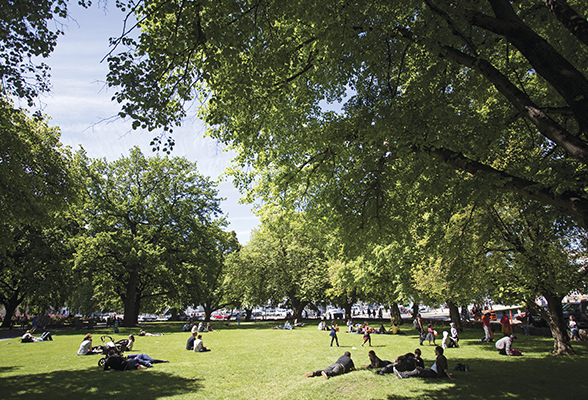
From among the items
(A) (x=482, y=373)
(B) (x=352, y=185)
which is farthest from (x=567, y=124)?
(A) (x=482, y=373)

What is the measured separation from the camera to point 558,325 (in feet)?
48.3

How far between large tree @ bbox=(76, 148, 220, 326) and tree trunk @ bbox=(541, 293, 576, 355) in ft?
86.0

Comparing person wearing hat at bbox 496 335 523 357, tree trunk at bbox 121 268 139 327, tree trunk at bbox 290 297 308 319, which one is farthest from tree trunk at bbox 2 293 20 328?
person wearing hat at bbox 496 335 523 357

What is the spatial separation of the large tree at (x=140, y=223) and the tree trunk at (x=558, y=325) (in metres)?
26.2

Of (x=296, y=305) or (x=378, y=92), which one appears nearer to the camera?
(x=378, y=92)

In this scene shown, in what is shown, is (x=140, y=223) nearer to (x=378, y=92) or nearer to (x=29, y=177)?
(x=29, y=177)

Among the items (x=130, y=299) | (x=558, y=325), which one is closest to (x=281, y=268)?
(x=130, y=299)

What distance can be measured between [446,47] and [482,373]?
1075 cm

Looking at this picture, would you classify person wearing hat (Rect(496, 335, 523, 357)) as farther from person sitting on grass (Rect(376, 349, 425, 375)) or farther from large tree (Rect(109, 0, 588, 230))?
large tree (Rect(109, 0, 588, 230))

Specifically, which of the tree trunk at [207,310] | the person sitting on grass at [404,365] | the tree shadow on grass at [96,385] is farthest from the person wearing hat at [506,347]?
the tree trunk at [207,310]

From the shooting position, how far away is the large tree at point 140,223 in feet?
92.0

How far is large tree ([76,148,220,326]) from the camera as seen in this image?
2803 cm

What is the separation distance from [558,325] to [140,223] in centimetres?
3201

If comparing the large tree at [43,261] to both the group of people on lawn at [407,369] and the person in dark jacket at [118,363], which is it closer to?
the person in dark jacket at [118,363]
